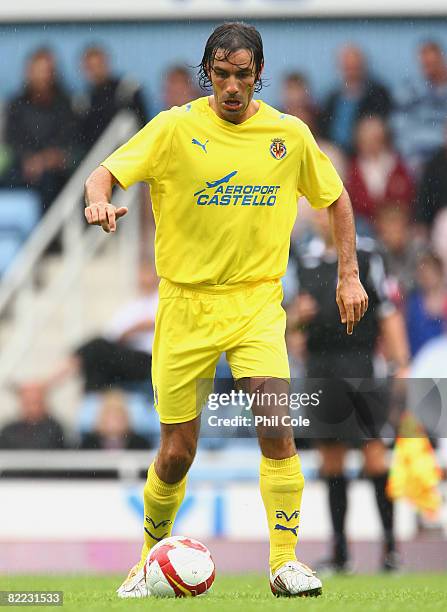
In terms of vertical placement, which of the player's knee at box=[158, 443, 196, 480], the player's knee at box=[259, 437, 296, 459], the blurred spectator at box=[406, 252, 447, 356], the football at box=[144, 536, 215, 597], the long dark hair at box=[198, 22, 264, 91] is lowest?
the blurred spectator at box=[406, 252, 447, 356]

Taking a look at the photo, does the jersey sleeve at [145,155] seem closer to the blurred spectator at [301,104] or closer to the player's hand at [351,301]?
the player's hand at [351,301]

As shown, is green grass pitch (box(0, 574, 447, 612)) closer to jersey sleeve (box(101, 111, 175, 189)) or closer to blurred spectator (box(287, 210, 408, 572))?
blurred spectator (box(287, 210, 408, 572))

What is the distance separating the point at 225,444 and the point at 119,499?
86 cm

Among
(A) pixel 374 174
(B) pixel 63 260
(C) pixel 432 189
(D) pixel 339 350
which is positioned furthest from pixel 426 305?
(B) pixel 63 260

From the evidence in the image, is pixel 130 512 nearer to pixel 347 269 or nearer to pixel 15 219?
pixel 15 219

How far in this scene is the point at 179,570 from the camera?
5.43m

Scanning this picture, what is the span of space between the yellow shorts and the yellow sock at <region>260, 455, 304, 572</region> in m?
0.34

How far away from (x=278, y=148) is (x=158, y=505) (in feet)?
4.88

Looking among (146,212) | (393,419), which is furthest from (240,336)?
(146,212)

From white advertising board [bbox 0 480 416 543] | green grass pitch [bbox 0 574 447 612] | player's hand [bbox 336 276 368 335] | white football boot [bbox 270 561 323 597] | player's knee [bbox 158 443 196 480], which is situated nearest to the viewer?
green grass pitch [bbox 0 574 447 612]

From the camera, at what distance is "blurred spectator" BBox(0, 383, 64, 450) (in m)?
10.8

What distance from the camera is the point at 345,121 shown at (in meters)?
11.1

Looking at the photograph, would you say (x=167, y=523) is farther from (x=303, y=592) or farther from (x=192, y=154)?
(x=192, y=154)

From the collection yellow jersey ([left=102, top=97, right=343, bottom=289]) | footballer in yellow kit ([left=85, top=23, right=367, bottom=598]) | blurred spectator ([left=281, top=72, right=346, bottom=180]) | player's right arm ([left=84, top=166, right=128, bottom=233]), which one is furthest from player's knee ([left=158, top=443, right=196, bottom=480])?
blurred spectator ([left=281, top=72, right=346, bottom=180])
